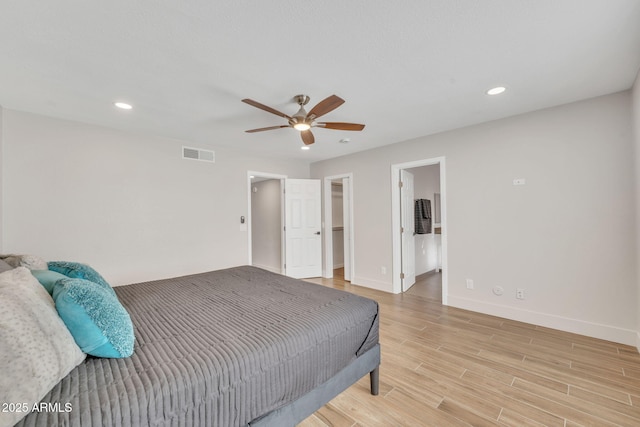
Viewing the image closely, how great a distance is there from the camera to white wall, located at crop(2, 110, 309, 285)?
281 centimetres

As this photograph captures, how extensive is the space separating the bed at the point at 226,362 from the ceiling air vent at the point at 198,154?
236cm

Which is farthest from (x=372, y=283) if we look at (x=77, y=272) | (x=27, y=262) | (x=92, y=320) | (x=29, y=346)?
(x=29, y=346)

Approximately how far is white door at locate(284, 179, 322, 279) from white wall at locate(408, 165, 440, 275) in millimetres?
1999

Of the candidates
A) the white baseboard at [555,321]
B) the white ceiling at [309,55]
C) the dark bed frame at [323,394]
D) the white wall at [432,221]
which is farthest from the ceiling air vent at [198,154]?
the white baseboard at [555,321]

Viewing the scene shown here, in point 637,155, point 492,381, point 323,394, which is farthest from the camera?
point 637,155

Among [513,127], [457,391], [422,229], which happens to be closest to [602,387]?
[457,391]

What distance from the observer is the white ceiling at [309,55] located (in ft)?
4.90

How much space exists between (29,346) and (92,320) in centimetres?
26

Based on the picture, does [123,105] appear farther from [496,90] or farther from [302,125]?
[496,90]

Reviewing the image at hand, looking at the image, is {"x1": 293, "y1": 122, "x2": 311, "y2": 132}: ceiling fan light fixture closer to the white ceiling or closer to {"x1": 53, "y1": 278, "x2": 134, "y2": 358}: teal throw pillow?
the white ceiling

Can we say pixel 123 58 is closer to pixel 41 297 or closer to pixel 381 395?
pixel 41 297

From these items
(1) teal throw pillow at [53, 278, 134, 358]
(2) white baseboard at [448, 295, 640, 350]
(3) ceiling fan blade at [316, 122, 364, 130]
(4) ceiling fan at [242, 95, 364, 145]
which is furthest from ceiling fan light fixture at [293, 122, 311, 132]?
(2) white baseboard at [448, 295, 640, 350]

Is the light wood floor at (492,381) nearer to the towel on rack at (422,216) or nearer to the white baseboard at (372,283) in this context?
the white baseboard at (372,283)

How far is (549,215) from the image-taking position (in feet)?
9.58
